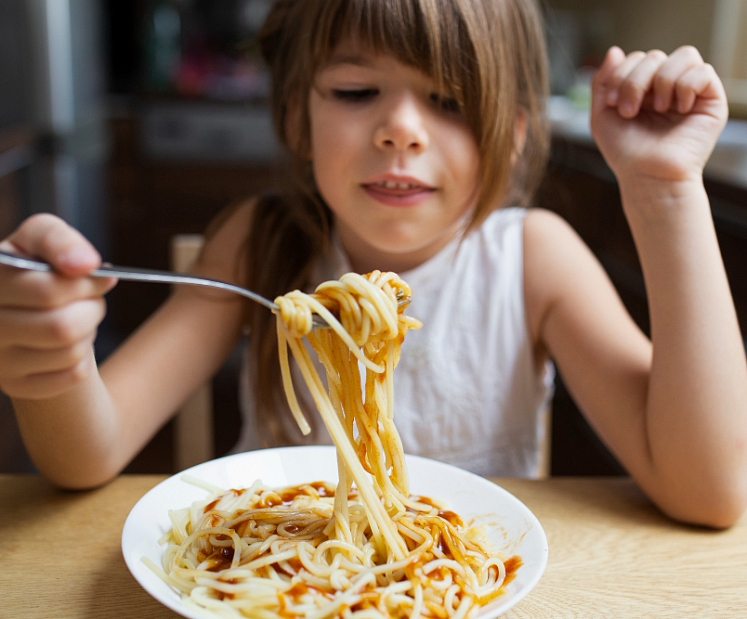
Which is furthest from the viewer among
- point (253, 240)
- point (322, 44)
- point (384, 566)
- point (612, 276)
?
point (612, 276)

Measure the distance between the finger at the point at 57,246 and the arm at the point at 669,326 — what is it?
76 cm

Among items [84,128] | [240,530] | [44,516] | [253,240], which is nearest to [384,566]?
[240,530]

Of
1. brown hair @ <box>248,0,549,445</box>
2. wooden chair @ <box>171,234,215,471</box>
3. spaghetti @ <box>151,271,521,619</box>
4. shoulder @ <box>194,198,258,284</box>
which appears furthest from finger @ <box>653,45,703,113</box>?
wooden chair @ <box>171,234,215,471</box>

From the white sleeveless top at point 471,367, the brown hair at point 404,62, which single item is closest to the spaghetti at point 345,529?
the brown hair at point 404,62

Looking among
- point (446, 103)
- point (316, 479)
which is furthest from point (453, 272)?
point (316, 479)

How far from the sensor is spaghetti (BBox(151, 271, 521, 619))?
69cm

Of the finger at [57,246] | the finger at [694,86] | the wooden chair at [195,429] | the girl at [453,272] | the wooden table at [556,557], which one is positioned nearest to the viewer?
the finger at [57,246]

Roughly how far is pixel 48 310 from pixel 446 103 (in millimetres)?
732

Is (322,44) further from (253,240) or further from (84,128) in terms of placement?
(84,128)

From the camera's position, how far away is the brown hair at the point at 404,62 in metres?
1.11

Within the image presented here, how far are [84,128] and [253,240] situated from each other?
7.71ft

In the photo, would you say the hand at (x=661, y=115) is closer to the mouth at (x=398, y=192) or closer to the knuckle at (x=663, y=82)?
the knuckle at (x=663, y=82)

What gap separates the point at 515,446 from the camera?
1.46 meters

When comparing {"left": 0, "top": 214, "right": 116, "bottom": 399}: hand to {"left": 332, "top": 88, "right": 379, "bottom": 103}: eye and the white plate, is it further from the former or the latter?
{"left": 332, "top": 88, "right": 379, "bottom": 103}: eye
